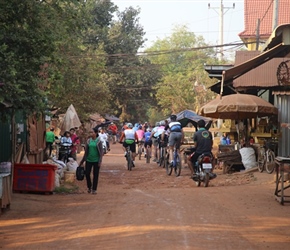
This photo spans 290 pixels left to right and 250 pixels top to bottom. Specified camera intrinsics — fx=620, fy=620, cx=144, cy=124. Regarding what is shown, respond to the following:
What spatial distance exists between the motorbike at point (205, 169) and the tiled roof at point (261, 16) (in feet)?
115

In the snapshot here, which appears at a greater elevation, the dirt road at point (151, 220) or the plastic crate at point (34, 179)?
the plastic crate at point (34, 179)

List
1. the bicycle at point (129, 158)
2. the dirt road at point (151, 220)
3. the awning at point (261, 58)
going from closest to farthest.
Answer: the dirt road at point (151, 220)
the awning at point (261, 58)
the bicycle at point (129, 158)

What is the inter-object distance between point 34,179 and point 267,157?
7462mm

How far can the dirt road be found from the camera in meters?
8.89

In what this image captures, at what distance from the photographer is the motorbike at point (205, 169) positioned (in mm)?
16531

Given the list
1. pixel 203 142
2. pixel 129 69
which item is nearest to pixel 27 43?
pixel 203 142

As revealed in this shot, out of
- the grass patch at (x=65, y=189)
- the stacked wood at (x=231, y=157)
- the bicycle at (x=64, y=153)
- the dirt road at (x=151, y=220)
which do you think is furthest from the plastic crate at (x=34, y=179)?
the bicycle at (x=64, y=153)

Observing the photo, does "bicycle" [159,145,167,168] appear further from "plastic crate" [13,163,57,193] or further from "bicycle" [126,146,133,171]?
"plastic crate" [13,163,57,193]

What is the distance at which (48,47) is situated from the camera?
12461 mm

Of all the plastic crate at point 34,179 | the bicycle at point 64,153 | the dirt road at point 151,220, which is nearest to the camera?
the dirt road at point 151,220

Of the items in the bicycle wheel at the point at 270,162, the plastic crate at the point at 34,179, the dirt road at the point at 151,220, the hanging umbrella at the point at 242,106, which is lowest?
the dirt road at the point at 151,220

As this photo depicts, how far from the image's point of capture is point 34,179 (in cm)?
1533

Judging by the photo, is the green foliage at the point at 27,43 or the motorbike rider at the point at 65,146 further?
the motorbike rider at the point at 65,146

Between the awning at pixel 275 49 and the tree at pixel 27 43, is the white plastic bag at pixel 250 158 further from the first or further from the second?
the tree at pixel 27 43
